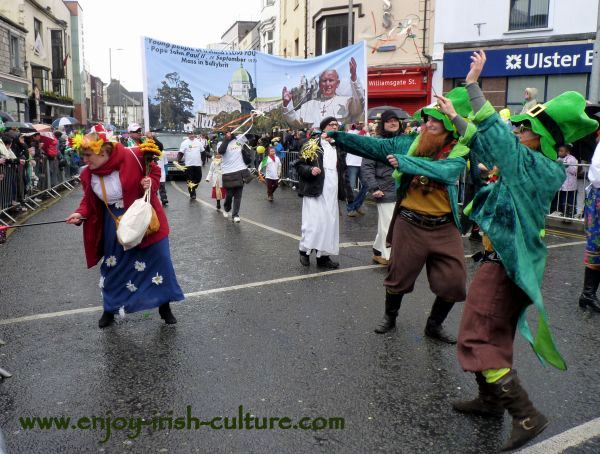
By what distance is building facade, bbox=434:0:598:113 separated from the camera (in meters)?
20.2

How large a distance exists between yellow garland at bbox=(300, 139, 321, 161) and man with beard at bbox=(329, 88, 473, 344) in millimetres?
2507

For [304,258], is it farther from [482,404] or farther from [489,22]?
[489,22]

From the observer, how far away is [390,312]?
5.07 m

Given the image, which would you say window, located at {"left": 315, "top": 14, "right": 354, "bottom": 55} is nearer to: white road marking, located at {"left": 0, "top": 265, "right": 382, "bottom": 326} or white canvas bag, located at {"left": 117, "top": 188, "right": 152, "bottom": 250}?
white road marking, located at {"left": 0, "top": 265, "right": 382, "bottom": 326}

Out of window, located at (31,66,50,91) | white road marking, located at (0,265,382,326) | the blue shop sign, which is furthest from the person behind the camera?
window, located at (31,66,50,91)

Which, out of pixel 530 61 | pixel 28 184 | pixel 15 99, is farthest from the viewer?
pixel 15 99

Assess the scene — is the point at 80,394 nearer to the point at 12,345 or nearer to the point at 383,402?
the point at 12,345

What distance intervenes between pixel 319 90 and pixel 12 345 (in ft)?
31.0

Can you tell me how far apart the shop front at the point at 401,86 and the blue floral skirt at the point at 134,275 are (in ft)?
63.9

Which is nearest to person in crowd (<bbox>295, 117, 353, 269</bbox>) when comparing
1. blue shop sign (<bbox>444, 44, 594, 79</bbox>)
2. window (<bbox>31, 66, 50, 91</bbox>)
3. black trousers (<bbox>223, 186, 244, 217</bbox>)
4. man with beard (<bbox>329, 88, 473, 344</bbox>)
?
man with beard (<bbox>329, 88, 473, 344</bbox>)

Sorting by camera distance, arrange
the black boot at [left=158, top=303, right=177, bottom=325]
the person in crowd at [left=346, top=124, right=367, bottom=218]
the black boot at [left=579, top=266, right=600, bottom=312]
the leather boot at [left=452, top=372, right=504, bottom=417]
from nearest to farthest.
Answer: the leather boot at [left=452, top=372, right=504, bottom=417] → the black boot at [left=158, top=303, right=177, bottom=325] → the black boot at [left=579, top=266, right=600, bottom=312] → the person in crowd at [left=346, top=124, right=367, bottom=218]

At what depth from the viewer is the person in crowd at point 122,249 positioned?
16.5 ft

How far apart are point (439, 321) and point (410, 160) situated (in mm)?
1481

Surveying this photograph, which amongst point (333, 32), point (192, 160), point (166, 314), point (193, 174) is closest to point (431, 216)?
point (166, 314)
